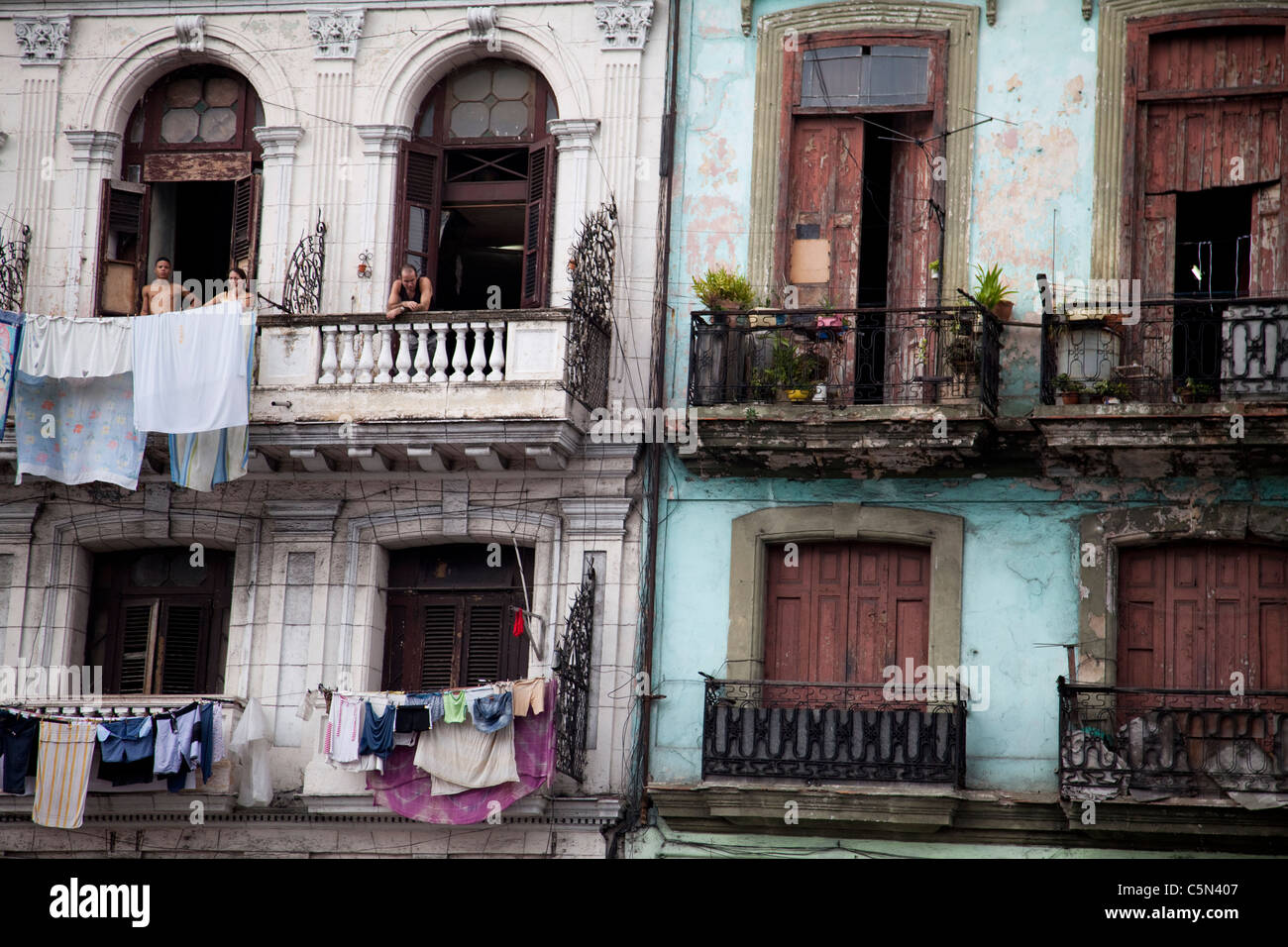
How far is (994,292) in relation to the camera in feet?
62.1

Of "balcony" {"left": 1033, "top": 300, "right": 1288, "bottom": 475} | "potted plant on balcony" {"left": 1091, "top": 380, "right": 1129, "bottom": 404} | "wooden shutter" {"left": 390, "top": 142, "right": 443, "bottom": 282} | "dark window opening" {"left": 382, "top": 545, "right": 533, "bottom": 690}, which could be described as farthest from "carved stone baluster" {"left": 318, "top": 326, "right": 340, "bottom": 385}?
"potted plant on balcony" {"left": 1091, "top": 380, "right": 1129, "bottom": 404}

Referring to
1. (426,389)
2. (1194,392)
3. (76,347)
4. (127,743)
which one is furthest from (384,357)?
(1194,392)

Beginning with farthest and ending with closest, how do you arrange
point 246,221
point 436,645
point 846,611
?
1. point 246,221
2. point 436,645
3. point 846,611

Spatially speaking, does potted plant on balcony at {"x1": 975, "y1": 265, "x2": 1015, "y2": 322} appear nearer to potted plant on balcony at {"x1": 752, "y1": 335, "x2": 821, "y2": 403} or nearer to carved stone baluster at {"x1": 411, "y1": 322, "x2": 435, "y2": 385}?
potted plant on balcony at {"x1": 752, "y1": 335, "x2": 821, "y2": 403}

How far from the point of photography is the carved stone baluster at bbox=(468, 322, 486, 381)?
19266 mm

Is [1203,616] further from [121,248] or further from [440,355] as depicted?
[121,248]

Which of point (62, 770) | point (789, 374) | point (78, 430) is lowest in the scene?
point (62, 770)

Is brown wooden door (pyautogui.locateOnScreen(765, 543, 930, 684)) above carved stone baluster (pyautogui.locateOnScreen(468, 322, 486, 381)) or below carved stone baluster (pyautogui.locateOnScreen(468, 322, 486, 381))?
below

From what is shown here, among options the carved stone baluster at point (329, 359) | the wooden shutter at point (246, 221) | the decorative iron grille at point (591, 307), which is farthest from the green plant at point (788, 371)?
the wooden shutter at point (246, 221)

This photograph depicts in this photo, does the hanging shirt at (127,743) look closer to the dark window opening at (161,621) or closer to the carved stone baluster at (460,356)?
the dark window opening at (161,621)

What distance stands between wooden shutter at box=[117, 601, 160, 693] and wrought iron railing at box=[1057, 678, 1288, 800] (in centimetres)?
879

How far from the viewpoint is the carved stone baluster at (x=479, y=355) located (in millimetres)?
19266

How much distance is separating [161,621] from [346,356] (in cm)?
336

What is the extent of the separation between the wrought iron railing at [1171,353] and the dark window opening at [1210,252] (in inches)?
1.8
